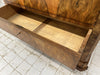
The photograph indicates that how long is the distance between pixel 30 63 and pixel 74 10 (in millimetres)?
769

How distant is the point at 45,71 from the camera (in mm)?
844

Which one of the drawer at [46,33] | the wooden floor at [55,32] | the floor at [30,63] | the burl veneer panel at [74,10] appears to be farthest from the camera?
the floor at [30,63]

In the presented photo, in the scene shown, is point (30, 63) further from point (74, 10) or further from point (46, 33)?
point (74, 10)

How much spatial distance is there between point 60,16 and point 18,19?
0.61 metres

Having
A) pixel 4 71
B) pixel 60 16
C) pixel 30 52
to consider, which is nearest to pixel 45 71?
pixel 30 52

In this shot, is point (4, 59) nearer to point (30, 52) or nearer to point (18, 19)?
point (30, 52)

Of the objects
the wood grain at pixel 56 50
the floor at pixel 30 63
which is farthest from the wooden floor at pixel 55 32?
the floor at pixel 30 63

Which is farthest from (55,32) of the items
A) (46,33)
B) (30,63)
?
(30,63)

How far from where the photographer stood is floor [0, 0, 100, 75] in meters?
0.83

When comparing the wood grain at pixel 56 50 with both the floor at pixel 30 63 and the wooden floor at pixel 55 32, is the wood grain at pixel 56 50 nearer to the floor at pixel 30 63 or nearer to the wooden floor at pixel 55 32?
the wooden floor at pixel 55 32

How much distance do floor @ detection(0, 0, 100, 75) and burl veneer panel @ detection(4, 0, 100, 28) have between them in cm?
57

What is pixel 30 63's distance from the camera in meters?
0.91

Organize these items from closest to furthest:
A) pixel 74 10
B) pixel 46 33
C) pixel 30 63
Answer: pixel 74 10 → pixel 46 33 → pixel 30 63

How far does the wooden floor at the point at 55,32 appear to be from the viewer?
2.07 feet
